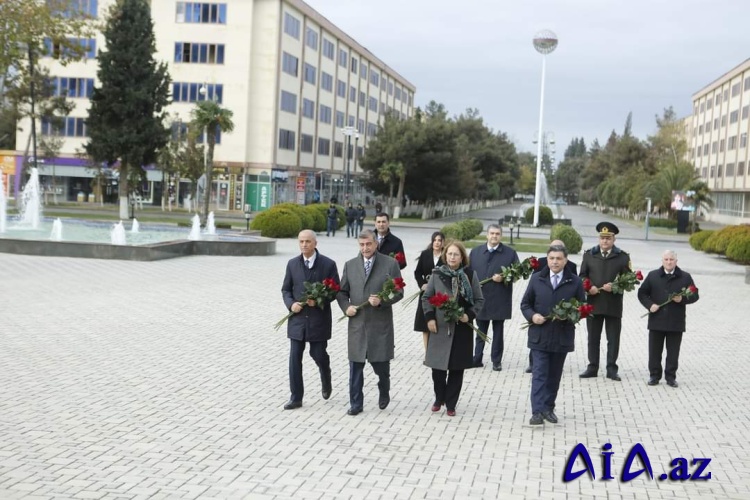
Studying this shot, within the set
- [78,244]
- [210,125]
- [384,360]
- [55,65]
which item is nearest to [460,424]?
[384,360]

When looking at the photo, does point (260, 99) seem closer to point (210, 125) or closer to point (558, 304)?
point (210, 125)

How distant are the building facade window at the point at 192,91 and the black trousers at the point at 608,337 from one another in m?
55.4

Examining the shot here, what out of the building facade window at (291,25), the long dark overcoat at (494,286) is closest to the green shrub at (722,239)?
the long dark overcoat at (494,286)

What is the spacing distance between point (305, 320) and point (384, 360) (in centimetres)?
85

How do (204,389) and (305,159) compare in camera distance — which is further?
(305,159)

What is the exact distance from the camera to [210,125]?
4925 cm

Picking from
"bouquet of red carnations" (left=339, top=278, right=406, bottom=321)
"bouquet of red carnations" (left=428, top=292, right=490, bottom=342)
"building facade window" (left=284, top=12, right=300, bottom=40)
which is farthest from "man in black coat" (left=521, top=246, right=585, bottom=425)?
"building facade window" (left=284, top=12, right=300, bottom=40)

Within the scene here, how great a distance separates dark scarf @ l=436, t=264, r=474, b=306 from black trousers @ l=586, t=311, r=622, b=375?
2835 millimetres

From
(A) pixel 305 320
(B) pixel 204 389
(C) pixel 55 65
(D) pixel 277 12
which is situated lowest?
(B) pixel 204 389

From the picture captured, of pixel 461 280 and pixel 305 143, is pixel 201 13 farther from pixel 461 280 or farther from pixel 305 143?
pixel 461 280

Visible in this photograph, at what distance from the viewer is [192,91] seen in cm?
6481

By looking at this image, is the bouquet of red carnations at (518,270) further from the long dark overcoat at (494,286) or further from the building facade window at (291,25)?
the building facade window at (291,25)

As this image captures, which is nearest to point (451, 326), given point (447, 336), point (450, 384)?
point (447, 336)

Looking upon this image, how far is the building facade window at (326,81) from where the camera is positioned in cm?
7629
